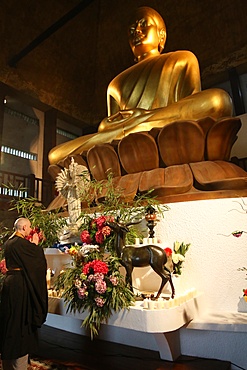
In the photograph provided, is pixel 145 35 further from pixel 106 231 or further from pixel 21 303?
pixel 21 303

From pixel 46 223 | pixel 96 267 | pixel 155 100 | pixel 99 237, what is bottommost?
pixel 96 267

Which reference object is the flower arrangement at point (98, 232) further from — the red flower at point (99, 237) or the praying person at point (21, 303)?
the praying person at point (21, 303)

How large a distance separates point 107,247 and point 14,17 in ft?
18.9

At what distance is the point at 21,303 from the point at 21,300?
14mm

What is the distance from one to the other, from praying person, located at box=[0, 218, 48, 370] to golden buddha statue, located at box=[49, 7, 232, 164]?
→ 5.22 feet

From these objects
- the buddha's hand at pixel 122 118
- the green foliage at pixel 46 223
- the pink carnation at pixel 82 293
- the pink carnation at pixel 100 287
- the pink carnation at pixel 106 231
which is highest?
the buddha's hand at pixel 122 118

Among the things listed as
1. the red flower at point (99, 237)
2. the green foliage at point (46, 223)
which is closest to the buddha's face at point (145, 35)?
the green foliage at point (46, 223)

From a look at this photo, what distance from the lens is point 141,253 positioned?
158 centimetres

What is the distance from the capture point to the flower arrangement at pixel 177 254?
176 centimetres

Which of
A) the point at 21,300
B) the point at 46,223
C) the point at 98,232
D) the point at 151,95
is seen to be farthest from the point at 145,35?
the point at 21,300

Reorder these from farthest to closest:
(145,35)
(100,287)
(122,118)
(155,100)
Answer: (145,35)
(155,100)
(122,118)
(100,287)

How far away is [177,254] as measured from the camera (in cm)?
178

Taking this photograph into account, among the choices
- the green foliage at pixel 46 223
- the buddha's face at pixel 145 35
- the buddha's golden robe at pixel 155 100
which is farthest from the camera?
the buddha's face at pixel 145 35

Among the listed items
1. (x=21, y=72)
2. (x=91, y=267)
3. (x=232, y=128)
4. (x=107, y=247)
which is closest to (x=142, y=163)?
(x=232, y=128)
